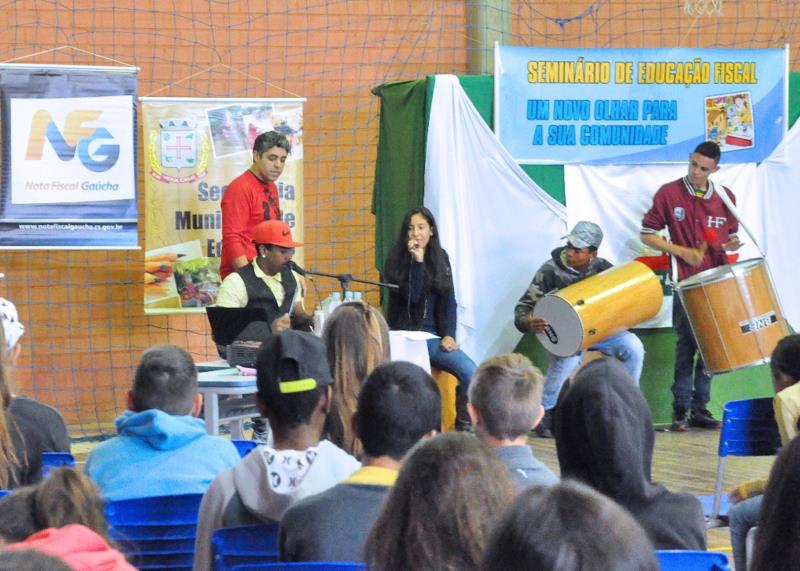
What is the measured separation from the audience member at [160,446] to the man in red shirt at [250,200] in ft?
11.7

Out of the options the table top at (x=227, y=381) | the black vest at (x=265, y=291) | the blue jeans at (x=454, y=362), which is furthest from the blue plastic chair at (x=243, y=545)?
the blue jeans at (x=454, y=362)

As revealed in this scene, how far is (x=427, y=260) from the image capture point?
6.86 meters

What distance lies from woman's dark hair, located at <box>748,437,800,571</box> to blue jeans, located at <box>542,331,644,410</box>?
18.8ft

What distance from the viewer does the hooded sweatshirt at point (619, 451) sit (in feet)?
A: 8.09

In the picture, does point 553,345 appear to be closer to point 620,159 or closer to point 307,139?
point 620,159

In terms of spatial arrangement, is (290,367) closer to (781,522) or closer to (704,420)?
(781,522)

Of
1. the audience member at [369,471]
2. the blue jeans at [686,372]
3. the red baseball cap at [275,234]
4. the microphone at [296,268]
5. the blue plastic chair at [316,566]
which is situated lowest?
the blue jeans at [686,372]

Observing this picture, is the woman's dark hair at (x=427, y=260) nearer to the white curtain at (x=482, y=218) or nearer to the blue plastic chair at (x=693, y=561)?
the white curtain at (x=482, y=218)

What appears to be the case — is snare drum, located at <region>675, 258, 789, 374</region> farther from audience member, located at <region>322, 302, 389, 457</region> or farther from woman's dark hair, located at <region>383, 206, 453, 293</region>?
audience member, located at <region>322, 302, 389, 457</region>

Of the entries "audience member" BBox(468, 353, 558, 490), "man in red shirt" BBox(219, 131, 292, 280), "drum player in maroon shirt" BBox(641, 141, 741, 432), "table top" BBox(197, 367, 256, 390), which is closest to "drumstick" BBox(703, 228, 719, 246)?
"drum player in maroon shirt" BBox(641, 141, 741, 432)

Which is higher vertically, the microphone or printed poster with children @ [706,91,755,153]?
printed poster with children @ [706,91,755,153]

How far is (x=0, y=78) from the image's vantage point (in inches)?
270

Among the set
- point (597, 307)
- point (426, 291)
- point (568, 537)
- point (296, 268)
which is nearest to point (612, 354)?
point (597, 307)

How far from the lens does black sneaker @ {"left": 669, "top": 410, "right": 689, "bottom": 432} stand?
7.40m
